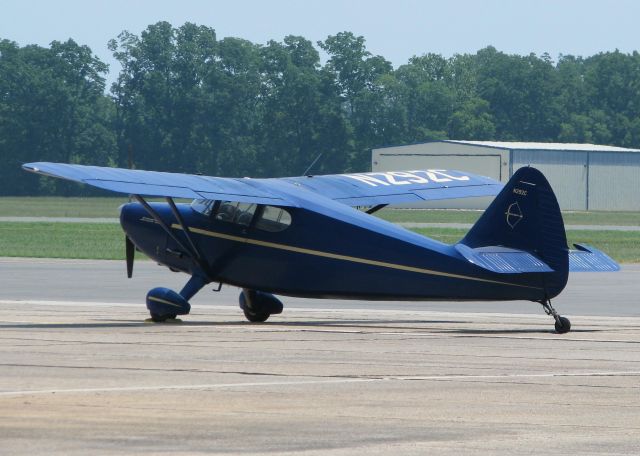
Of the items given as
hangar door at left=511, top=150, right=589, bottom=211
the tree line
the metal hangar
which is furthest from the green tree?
hangar door at left=511, top=150, right=589, bottom=211

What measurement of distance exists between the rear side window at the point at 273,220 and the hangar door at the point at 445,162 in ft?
262

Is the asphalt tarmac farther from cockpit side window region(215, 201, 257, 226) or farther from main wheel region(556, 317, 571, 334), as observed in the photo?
cockpit side window region(215, 201, 257, 226)

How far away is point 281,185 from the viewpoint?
844 inches

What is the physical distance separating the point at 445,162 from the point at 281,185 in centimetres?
8423

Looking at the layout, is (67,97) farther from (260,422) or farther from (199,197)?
(260,422)

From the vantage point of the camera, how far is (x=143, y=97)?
148875 millimetres

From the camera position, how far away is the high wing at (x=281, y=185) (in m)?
19.0

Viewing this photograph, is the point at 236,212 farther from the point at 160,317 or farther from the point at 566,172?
the point at 566,172

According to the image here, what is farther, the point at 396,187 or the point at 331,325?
the point at 396,187

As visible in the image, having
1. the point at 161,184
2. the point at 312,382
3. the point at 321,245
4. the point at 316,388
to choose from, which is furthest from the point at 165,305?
the point at 316,388

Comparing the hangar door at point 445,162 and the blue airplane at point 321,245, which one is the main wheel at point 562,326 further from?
the hangar door at point 445,162

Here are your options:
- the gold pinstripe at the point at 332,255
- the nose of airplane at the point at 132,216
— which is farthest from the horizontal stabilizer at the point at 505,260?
the nose of airplane at the point at 132,216

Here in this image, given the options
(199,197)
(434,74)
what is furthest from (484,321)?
(434,74)

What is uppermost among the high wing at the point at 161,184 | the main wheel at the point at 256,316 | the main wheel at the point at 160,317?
the high wing at the point at 161,184
